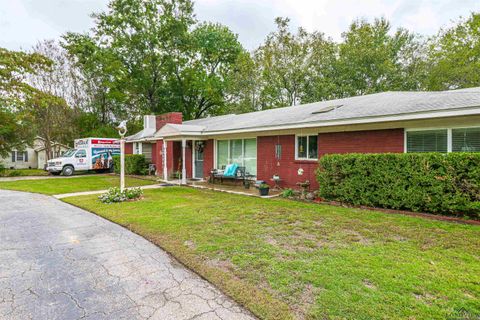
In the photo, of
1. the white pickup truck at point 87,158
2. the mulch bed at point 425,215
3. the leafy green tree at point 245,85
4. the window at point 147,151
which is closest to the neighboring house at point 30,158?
the white pickup truck at point 87,158

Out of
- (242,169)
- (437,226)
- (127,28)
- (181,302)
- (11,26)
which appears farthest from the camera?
(127,28)

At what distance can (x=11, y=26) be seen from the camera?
16.0 m

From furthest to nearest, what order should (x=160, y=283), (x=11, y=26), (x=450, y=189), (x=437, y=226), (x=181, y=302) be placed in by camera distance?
(x=11, y=26) < (x=450, y=189) < (x=437, y=226) < (x=160, y=283) < (x=181, y=302)

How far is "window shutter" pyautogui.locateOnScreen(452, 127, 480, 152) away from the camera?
6247 mm

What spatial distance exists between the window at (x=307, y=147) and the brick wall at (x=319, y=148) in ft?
0.59

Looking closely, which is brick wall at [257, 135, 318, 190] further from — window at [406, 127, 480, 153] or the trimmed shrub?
Answer: the trimmed shrub

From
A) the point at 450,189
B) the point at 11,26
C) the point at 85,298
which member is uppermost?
the point at 11,26

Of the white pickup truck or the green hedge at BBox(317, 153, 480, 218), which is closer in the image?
the green hedge at BBox(317, 153, 480, 218)

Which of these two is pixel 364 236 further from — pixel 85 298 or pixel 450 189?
pixel 85 298

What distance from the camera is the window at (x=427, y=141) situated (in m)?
6.74

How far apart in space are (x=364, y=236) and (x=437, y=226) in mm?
1839

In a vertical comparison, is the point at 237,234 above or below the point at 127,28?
below

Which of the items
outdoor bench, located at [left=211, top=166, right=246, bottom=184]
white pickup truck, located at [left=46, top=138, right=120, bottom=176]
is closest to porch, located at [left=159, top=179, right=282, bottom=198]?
outdoor bench, located at [left=211, top=166, right=246, bottom=184]

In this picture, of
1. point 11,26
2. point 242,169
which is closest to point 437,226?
point 242,169
